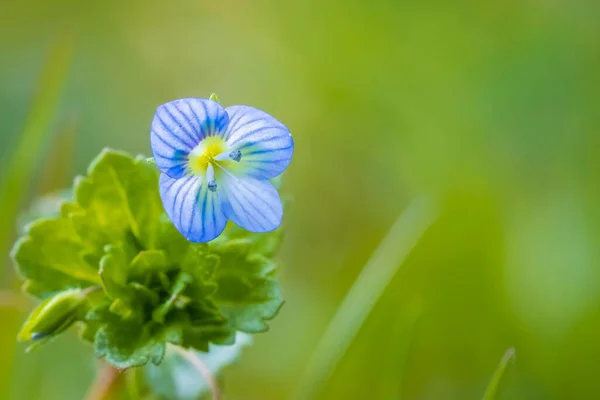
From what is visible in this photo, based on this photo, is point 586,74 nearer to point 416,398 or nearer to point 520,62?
point 520,62

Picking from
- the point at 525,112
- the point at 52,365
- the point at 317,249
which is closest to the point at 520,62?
the point at 525,112

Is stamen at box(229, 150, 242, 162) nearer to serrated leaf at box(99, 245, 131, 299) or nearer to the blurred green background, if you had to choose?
serrated leaf at box(99, 245, 131, 299)

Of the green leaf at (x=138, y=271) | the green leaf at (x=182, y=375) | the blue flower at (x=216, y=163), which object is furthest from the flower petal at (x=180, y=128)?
the green leaf at (x=182, y=375)

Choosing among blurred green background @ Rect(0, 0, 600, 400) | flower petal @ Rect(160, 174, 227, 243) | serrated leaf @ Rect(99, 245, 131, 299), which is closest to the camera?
flower petal @ Rect(160, 174, 227, 243)

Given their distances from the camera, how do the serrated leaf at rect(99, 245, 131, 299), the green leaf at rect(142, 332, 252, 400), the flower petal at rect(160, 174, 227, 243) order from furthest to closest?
the green leaf at rect(142, 332, 252, 400) < the serrated leaf at rect(99, 245, 131, 299) < the flower petal at rect(160, 174, 227, 243)

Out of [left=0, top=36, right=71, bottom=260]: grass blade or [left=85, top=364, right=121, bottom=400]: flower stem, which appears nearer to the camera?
[left=85, top=364, right=121, bottom=400]: flower stem

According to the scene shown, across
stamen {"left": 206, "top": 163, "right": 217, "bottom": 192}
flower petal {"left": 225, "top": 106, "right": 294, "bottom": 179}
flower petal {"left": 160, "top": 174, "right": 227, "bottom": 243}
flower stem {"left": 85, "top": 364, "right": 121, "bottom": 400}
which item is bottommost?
flower stem {"left": 85, "top": 364, "right": 121, "bottom": 400}

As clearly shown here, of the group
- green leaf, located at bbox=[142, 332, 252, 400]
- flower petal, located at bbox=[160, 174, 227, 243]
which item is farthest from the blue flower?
green leaf, located at bbox=[142, 332, 252, 400]

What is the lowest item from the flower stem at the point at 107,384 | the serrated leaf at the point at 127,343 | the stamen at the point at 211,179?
the flower stem at the point at 107,384

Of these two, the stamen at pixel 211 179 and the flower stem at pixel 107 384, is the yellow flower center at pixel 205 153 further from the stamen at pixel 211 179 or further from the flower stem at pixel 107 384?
the flower stem at pixel 107 384
